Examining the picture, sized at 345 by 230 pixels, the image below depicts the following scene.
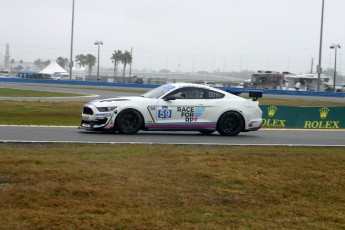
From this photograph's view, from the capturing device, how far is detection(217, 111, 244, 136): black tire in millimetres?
14461

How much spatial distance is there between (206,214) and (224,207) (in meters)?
0.39

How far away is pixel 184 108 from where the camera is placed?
14102 millimetres

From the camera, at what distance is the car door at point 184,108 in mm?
13969

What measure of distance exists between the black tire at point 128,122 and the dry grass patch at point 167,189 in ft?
11.5

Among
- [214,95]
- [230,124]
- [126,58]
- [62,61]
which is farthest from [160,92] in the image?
[62,61]

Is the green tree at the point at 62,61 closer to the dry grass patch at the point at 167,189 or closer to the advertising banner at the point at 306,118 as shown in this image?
the advertising banner at the point at 306,118

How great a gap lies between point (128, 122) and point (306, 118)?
8728 mm

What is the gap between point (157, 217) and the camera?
18.2ft

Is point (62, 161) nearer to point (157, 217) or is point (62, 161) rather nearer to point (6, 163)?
point (6, 163)

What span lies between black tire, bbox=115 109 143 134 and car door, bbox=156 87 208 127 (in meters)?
0.53

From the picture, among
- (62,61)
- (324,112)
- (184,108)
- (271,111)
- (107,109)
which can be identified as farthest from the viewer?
(62,61)

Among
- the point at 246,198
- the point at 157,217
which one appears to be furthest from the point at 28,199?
the point at 246,198

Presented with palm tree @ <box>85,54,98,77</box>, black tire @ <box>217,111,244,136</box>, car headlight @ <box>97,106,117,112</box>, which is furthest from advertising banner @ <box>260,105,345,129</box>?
palm tree @ <box>85,54,98,77</box>

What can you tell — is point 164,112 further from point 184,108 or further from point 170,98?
point 184,108
